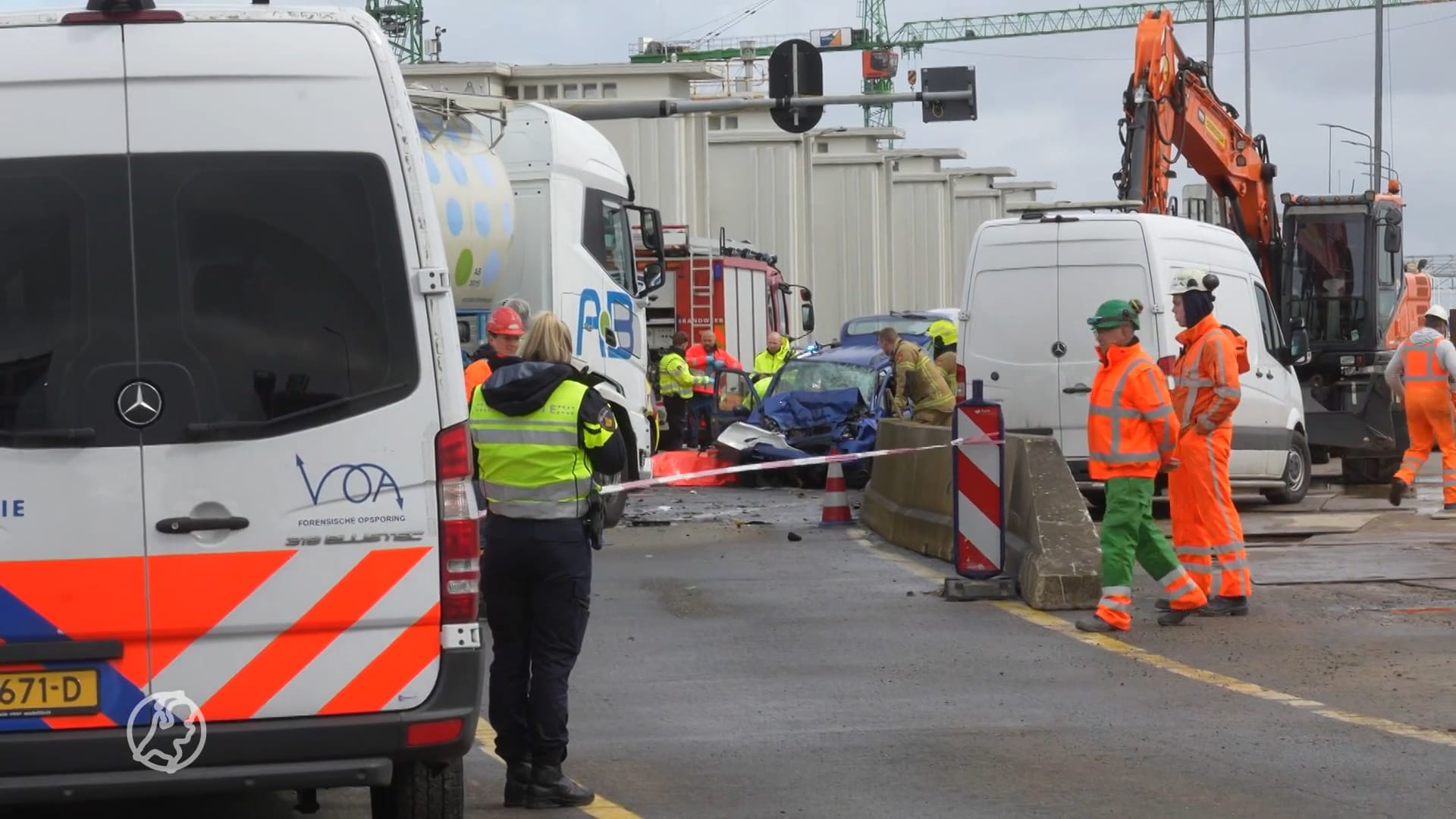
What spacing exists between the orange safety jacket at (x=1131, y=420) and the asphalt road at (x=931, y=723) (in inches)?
36.6

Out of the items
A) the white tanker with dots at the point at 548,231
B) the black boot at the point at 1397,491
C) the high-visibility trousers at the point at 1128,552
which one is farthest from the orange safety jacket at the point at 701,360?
the high-visibility trousers at the point at 1128,552

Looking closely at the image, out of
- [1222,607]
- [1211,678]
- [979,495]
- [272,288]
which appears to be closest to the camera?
[272,288]

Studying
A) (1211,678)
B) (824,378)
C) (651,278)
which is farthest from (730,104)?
(1211,678)

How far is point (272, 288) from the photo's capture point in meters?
5.76

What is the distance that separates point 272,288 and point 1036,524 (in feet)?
25.7

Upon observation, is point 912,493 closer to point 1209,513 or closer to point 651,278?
point 651,278

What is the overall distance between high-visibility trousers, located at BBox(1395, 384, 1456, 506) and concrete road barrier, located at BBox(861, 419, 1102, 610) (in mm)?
6069

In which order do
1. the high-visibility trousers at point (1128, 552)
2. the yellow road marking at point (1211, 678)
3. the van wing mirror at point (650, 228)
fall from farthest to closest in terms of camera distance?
the van wing mirror at point (650, 228), the high-visibility trousers at point (1128, 552), the yellow road marking at point (1211, 678)

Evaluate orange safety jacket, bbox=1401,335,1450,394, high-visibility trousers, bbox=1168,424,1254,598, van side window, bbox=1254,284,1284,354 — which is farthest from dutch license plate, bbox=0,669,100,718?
orange safety jacket, bbox=1401,335,1450,394

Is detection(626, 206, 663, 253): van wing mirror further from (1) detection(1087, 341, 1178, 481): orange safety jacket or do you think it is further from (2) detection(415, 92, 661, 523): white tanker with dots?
(1) detection(1087, 341, 1178, 481): orange safety jacket

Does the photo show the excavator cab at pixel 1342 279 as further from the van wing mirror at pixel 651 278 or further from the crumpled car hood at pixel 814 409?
the van wing mirror at pixel 651 278

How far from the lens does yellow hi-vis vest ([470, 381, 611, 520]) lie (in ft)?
24.1

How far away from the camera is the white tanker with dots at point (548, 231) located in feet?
52.5

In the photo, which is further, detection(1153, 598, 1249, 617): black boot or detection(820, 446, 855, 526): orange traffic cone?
detection(820, 446, 855, 526): orange traffic cone
